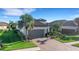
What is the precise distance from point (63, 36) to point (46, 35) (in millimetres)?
172

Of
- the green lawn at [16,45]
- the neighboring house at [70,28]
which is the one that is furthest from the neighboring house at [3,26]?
the neighboring house at [70,28]

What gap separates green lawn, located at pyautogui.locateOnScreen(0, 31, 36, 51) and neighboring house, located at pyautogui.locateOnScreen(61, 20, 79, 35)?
0.35 m

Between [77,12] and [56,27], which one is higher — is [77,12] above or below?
above

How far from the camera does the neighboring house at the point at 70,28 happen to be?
2.17 m

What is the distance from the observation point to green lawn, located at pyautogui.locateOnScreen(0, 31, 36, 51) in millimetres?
2182

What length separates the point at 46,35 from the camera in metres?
2.20

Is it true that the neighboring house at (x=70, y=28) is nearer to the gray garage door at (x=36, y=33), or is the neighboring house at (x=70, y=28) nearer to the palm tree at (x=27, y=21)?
the gray garage door at (x=36, y=33)

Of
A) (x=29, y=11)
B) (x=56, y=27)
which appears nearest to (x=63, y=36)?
(x=56, y=27)

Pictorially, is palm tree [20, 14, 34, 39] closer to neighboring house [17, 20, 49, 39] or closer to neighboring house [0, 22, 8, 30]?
neighboring house [17, 20, 49, 39]

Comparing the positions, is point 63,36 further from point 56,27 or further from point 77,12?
point 77,12
